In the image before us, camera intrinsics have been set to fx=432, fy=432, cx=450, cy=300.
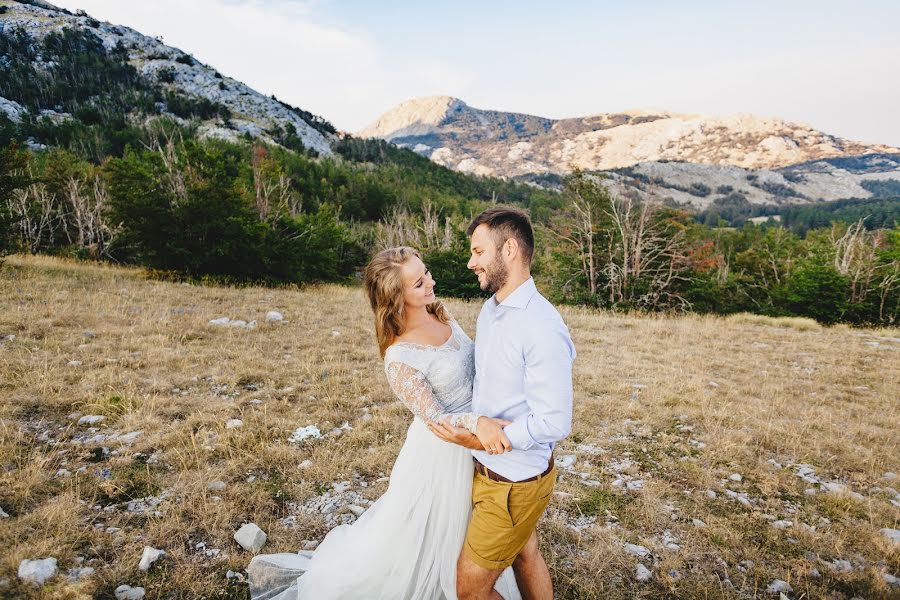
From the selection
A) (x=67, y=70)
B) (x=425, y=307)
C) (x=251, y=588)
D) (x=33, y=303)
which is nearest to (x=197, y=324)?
(x=33, y=303)

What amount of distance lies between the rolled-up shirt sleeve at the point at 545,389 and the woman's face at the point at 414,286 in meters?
0.86

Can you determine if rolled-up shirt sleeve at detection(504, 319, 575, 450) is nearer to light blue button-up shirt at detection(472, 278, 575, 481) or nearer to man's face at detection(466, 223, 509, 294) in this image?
light blue button-up shirt at detection(472, 278, 575, 481)

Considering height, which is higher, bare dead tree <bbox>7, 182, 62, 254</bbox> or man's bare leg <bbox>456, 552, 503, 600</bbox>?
bare dead tree <bbox>7, 182, 62, 254</bbox>

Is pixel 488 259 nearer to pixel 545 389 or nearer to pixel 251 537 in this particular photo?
pixel 545 389

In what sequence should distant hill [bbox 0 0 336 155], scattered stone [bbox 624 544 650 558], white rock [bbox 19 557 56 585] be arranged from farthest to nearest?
distant hill [bbox 0 0 336 155]
scattered stone [bbox 624 544 650 558]
white rock [bbox 19 557 56 585]

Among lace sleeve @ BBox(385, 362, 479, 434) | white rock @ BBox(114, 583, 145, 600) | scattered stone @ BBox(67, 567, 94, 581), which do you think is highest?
lace sleeve @ BBox(385, 362, 479, 434)

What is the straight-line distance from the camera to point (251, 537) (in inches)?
133

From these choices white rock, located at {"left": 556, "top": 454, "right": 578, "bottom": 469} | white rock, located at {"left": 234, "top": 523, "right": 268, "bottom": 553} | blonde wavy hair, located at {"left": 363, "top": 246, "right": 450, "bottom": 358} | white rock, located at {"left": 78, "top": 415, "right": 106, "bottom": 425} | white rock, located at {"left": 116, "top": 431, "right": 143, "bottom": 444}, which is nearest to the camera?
blonde wavy hair, located at {"left": 363, "top": 246, "right": 450, "bottom": 358}

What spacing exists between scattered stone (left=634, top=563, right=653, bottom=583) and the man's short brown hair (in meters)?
2.69

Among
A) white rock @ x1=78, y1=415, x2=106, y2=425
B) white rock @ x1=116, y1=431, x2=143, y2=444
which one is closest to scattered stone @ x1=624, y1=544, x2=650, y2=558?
white rock @ x1=116, y1=431, x2=143, y2=444

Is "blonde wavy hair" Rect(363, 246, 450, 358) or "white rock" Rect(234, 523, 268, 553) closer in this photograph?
"blonde wavy hair" Rect(363, 246, 450, 358)

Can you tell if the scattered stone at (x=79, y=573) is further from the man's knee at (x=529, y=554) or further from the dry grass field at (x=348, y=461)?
the man's knee at (x=529, y=554)

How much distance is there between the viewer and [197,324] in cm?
908

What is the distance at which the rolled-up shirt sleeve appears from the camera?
6.28 ft
